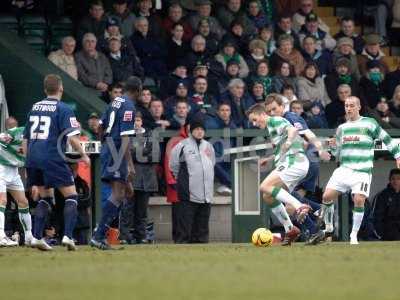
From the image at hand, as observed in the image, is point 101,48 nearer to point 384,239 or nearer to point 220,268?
point 384,239

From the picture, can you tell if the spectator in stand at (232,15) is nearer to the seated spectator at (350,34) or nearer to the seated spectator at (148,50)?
the seated spectator at (148,50)

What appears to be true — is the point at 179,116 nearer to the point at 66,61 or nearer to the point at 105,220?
the point at 66,61

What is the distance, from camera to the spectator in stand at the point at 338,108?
79.5 feet

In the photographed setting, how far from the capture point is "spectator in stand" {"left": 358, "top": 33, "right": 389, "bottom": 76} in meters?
26.1

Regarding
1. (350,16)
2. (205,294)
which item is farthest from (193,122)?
(205,294)

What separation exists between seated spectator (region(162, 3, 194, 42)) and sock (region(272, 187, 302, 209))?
22.4 ft

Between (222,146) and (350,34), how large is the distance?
16.2 feet

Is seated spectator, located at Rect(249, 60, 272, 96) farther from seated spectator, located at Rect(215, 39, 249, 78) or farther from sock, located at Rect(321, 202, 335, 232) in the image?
sock, located at Rect(321, 202, 335, 232)

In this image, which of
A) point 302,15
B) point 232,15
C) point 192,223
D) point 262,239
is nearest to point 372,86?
point 302,15

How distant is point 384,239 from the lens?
2230 cm

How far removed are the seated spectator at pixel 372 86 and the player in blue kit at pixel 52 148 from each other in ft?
29.4

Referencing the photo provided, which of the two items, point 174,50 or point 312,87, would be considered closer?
point 174,50

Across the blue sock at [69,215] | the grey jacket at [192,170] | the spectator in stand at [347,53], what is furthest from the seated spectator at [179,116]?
the blue sock at [69,215]

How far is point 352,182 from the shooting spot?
18422mm
